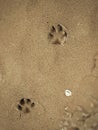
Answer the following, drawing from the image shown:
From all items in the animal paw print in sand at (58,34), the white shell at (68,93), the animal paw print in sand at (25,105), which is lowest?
the animal paw print in sand at (25,105)

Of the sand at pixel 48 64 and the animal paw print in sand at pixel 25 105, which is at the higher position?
the sand at pixel 48 64

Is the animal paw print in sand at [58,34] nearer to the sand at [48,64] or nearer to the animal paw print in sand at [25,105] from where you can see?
the sand at [48,64]

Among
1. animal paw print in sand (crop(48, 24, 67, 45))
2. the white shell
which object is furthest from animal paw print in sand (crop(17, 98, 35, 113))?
animal paw print in sand (crop(48, 24, 67, 45))

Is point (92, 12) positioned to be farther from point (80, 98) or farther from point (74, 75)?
point (80, 98)

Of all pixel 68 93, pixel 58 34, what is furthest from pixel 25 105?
pixel 58 34

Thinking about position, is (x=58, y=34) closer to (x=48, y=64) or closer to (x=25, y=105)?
(x=48, y=64)

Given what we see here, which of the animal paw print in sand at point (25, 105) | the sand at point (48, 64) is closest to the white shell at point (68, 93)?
the sand at point (48, 64)

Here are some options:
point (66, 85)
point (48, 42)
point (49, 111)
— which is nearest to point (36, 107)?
point (49, 111)
